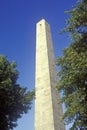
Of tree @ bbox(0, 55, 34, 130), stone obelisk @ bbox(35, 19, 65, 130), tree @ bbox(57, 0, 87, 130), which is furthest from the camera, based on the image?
stone obelisk @ bbox(35, 19, 65, 130)

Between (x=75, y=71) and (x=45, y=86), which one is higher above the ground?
(x=45, y=86)

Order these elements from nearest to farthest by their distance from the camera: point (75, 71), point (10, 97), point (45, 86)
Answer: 1. point (75, 71)
2. point (10, 97)
3. point (45, 86)

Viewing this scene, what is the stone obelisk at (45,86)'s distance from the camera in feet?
81.7

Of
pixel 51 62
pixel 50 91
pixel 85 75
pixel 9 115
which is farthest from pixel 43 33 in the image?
pixel 85 75

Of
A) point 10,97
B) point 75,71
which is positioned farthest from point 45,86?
point 75,71

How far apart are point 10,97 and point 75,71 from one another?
5532mm

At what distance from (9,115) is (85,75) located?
720 cm

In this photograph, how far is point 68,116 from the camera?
1814cm

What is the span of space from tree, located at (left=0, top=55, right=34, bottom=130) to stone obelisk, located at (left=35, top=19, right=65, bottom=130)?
3544 millimetres

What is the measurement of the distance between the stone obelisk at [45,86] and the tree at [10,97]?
11.6 ft

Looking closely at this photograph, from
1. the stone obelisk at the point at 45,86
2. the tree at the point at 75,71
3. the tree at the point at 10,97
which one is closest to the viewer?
the tree at the point at 75,71

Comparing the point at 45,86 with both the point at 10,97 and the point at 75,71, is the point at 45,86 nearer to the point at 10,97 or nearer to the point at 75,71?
the point at 10,97

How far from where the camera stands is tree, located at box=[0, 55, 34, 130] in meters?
20.4

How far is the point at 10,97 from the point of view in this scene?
20594 millimetres
